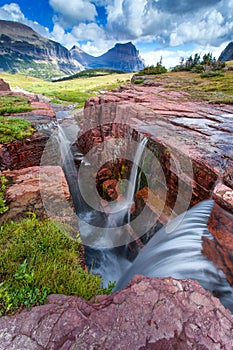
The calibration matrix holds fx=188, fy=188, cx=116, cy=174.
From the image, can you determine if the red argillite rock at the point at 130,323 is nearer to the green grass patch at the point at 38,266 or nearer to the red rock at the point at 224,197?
the green grass patch at the point at 38,266

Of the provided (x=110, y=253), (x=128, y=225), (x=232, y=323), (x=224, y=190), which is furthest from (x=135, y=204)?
(x=232, y=323)

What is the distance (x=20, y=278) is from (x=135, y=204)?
12.7 ft

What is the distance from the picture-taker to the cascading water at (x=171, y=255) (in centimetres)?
230

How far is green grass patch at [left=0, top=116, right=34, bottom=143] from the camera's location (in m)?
5.46

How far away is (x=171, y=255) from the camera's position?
119 inches

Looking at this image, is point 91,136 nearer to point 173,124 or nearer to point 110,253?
point 173,124

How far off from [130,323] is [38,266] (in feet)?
4.17

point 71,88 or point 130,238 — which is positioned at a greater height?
point 71,88

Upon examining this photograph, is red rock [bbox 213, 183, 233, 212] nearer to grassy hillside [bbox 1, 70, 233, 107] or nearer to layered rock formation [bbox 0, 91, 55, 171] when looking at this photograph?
layered rock formation [bbox 0, 91, 55, 171]

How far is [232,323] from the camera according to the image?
1650 millimetres

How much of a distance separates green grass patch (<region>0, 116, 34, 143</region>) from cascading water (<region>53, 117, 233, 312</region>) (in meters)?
3.33

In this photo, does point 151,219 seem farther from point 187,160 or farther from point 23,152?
point 23,152

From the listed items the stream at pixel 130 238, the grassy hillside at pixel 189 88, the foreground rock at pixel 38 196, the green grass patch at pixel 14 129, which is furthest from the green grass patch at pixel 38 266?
the grassy hillside at pixel 189 88

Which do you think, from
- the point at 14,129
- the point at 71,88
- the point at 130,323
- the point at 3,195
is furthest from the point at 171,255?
the point at 71,88
